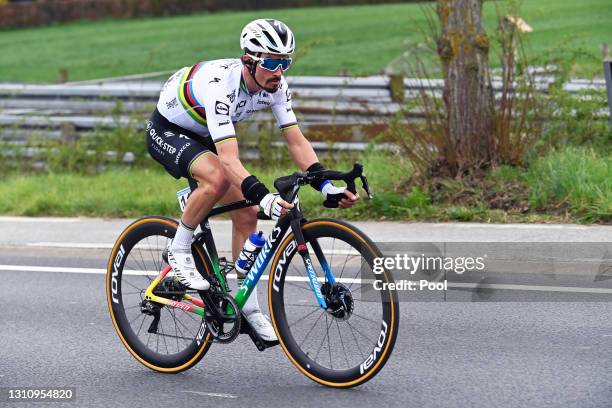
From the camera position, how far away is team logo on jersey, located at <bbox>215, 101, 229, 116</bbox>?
241 inches

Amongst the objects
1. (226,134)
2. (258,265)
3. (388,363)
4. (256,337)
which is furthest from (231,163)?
(388,363)

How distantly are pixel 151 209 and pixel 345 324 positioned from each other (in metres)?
6.30

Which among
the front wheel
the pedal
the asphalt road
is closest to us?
the front wheel

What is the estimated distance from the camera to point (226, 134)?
6.09 meters

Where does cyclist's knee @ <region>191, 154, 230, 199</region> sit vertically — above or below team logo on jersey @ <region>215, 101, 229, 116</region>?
below

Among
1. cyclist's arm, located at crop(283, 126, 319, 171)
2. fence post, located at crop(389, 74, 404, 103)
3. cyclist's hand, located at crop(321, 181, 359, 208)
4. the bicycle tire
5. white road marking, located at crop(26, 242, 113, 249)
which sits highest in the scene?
cyclist's arm, located at crop(283, 126, 319, 171)

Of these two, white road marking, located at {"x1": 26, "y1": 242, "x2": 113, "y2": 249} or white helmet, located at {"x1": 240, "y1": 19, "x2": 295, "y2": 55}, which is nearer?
white helmet, located at {"x1": 240, "y1": 19, "x2": 295, "y2": 55}

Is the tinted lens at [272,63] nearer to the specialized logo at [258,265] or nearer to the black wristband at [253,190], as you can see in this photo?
the black wristband at [253,190]

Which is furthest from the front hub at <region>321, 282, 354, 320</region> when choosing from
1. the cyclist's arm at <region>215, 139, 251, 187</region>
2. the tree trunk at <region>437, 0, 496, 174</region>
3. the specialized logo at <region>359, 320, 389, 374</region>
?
the tree trunk at <region>437, 0, 496, 174</region>

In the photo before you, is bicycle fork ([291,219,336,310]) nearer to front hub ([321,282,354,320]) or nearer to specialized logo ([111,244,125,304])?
front hub ([321,282,354,320])

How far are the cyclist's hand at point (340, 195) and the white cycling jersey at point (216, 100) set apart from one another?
0.57 metres

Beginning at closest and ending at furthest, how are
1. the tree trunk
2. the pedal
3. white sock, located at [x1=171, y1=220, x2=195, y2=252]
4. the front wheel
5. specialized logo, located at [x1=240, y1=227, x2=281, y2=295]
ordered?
the front wheel
specialized logo, located at [x1=240, y1=227, x2=281, y2=295]
the pedal
white sock, located at [x1=171, y1=220, x2=195, y2=252]
the tree trunk

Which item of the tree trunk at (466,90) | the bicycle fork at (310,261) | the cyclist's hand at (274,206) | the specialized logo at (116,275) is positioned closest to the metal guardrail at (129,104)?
the tree trunk at (466,90)

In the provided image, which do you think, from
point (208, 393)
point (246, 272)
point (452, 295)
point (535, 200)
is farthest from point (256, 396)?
point (535, 200)
